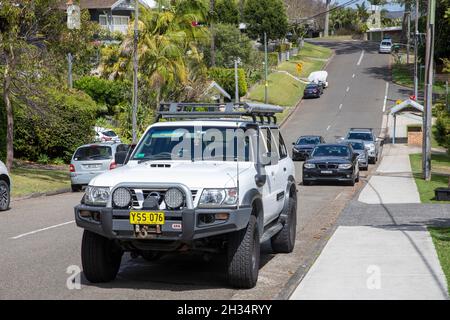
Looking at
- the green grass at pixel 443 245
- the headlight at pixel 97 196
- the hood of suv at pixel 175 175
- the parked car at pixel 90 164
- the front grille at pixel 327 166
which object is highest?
the hood of suv at pixel 175 175

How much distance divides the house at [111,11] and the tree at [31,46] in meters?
47.0

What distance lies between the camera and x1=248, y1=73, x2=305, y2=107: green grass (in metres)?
74.1

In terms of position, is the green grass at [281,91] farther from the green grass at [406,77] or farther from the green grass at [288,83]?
the green grass at [406,77]

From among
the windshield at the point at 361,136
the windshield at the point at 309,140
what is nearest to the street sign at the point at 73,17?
the windshield at the point at 309,140

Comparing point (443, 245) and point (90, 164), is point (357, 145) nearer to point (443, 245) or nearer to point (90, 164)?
point (90, 164)

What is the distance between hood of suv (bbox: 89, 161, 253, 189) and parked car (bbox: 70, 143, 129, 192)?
1624cm

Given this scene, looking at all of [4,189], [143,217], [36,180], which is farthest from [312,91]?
[143,217]

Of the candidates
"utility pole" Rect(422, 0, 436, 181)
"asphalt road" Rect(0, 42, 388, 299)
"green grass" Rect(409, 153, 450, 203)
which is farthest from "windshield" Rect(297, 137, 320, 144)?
"asphalt road" Rect(0, 42, 388, 299)

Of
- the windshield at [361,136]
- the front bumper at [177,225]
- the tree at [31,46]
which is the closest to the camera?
the front bumper at [177,225]

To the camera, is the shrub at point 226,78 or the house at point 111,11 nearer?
the shrub at point 226,78

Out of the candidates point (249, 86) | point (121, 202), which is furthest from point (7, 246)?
point (249, 86)

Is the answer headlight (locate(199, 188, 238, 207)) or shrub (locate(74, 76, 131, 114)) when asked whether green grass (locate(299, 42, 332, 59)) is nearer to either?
shrub (locate(74, 76, 131, 114))

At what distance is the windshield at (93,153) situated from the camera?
26.6 meters
